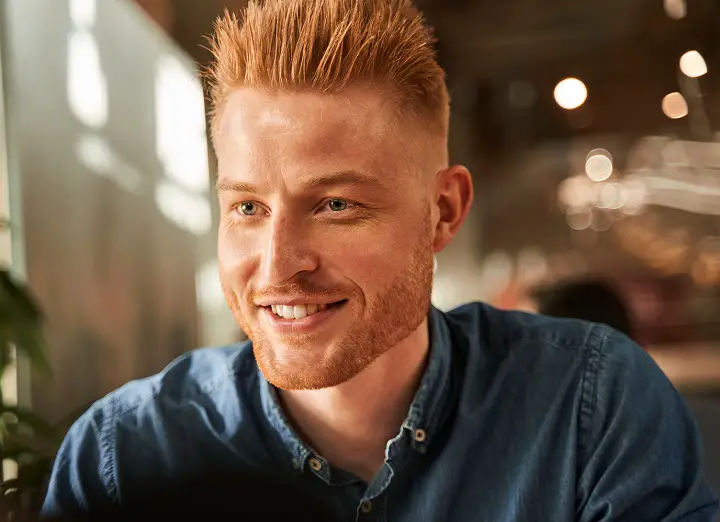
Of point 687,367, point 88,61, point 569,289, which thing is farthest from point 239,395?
point 687,367

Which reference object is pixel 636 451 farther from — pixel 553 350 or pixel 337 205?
pixel 337 205

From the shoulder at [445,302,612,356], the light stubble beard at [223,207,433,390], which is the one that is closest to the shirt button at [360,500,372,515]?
the light stubble beard at [223,207,433,390]

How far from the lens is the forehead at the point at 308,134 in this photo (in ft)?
3.18

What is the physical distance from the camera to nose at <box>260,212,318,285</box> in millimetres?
957

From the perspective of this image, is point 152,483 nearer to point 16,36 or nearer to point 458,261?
point 16,36

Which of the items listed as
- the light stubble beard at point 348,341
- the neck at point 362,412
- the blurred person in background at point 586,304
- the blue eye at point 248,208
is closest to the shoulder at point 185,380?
the neck at point 362,412

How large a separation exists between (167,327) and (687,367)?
1899mm

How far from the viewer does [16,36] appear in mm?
1396

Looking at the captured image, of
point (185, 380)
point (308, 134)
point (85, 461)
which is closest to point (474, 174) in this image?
point (185, 380)

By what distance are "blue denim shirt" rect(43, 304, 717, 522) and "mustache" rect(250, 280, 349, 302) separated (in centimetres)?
29

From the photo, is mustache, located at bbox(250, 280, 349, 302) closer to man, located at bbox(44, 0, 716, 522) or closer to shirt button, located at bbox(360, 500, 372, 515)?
man, located at bbox(44, 0, 716, 522)

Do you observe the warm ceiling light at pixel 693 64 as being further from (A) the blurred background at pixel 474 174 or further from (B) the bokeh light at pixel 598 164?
(B) the bokeh light at pixel 598 164

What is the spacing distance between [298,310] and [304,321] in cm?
2

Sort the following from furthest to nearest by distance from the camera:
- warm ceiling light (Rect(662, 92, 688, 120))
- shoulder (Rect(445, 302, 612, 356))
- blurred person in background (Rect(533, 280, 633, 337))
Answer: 1. warm ceiling light (Rect(662, 92, 688, 120))
2. blurred person in background (Rect(533, 280, 633, 337))
3. shoulder (Rect(445, 302, 612, 356))
